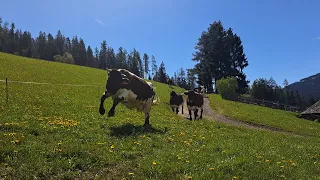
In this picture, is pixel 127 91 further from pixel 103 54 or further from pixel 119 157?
pixel 103 54

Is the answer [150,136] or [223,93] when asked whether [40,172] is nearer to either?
[150,136]

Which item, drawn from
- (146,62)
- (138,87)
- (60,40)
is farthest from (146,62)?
(138,87)

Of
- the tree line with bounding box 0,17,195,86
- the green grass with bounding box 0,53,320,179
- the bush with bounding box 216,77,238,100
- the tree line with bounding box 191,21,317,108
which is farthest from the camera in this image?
the tree line with bounding box 0,17,195,86

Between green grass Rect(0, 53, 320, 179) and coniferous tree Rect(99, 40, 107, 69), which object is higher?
coniferous tree Rect(99, 40, 107, 69)


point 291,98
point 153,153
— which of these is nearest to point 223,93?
point 291,98

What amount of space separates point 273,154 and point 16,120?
1047 cm

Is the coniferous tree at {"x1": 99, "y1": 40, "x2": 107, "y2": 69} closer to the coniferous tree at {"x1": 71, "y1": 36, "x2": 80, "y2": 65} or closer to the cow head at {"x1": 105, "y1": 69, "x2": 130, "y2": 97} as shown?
the coniferous tree at {"x1": 71, "y1": 36, "x2": 80, "y2": 65}

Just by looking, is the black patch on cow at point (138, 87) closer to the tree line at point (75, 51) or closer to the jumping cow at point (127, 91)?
the jumping cow at point (127, 91)

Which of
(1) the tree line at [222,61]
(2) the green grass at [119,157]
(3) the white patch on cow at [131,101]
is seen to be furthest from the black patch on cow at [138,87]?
(1) the tree line at [222,61]

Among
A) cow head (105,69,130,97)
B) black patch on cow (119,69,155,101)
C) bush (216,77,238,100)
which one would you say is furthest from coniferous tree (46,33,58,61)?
cow head (105,69,130,97)

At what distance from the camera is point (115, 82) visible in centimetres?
1484

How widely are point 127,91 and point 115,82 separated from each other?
0.75 meters

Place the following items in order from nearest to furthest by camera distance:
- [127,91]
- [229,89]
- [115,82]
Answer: [115,82]
[127,91]
[229,89]

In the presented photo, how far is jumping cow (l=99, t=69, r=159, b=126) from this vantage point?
1480 cm
